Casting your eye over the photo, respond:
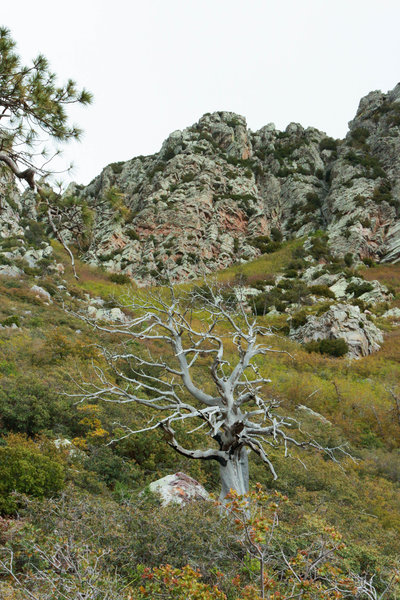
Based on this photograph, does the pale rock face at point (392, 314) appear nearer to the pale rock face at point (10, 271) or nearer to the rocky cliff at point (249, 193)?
the rocky cliff at point (249, 193)

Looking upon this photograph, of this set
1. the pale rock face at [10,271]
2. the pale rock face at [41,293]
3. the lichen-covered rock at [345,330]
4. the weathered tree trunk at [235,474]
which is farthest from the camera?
the pale rock face at [10,271]

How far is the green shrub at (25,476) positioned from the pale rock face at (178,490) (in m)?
1.52

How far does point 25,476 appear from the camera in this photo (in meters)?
4.98

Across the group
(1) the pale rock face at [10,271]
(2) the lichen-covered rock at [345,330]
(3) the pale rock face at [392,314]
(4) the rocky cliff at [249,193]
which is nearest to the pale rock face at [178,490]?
(2) the lichen-covered rock at [345,330]

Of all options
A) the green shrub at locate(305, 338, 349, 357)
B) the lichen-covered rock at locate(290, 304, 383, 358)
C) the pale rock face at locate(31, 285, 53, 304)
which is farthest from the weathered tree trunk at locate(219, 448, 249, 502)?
the pale rock face at locate(31, 285, 53, 304)

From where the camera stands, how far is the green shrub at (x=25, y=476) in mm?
4849

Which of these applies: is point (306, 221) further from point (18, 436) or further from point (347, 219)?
point (18, 436)

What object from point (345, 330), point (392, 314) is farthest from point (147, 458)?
point (392, 314)

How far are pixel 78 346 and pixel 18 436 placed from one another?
656cm

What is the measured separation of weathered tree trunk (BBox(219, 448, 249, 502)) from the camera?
6051 mm

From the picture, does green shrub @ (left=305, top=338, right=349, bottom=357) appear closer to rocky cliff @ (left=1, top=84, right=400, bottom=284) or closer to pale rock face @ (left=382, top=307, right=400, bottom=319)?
pale rock face @ (left=382, top=307, right=400, bottom=319)

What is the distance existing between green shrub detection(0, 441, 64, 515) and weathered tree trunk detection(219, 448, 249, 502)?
95.7 inches

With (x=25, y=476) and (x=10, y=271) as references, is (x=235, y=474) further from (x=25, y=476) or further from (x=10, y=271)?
(x=10, y=271)

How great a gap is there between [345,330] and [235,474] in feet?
49.0
